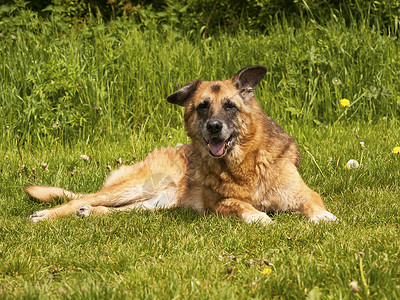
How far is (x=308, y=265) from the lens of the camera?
2.85m

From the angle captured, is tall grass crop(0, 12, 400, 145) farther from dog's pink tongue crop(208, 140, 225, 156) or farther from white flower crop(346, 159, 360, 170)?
dog's pink tongue crop(208, 140, 225, 156)

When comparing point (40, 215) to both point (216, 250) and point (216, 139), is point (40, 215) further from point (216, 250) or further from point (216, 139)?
point (216, 250)

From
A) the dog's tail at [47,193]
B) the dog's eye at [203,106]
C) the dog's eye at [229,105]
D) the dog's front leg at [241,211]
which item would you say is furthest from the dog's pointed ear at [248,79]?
the dog's tail at [47,193]

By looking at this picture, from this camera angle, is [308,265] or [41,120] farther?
[41,120]

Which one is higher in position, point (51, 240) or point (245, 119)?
point (245, 119)

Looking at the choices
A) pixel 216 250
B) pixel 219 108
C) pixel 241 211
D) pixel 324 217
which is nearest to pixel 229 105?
pixel 219 108

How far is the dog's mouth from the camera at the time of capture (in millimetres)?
4355

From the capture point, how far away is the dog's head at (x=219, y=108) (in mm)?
4340

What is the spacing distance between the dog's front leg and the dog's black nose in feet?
2.13

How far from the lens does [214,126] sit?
4227 millimetres

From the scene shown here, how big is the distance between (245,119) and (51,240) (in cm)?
196

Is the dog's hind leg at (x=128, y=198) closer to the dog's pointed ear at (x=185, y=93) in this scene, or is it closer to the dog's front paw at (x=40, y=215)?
the dog's front paw at (x=40, y=215)

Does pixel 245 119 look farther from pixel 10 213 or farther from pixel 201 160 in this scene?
pixel 10 213

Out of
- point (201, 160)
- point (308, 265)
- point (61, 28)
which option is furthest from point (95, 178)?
point (61, 28)
